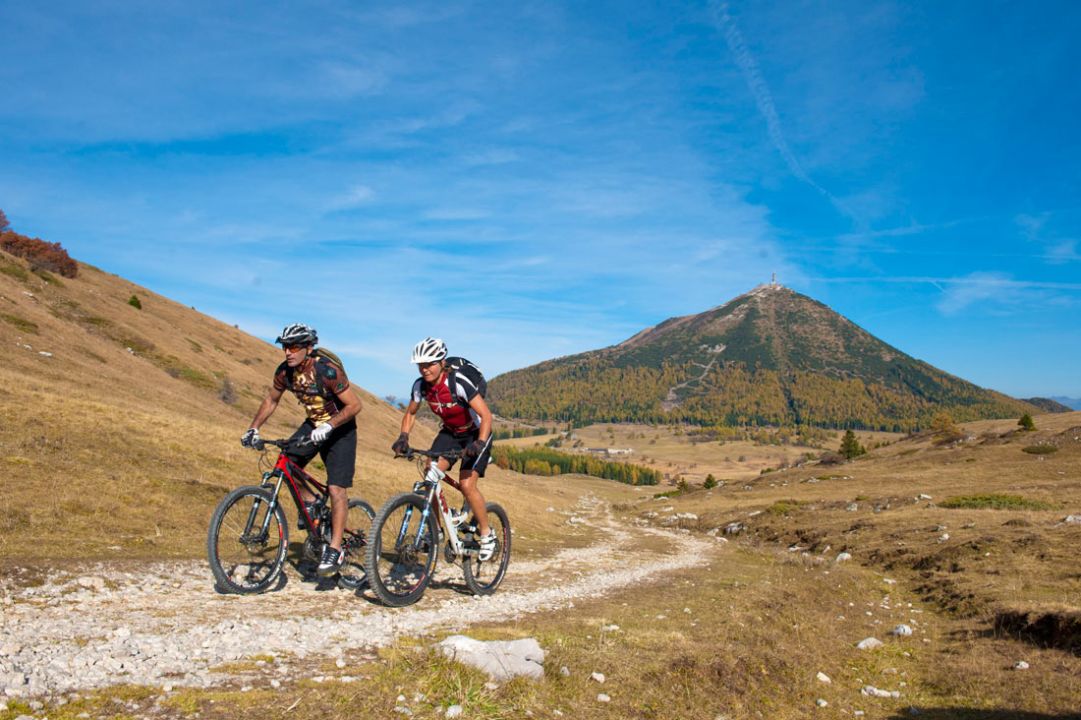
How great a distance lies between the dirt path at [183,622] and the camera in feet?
17.3

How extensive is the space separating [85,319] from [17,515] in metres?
56.9

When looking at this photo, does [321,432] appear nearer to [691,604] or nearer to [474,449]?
[474,449]

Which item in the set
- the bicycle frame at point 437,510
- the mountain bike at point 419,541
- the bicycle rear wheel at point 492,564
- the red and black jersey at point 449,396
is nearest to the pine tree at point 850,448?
the bicycle rear wheel at point 492,564

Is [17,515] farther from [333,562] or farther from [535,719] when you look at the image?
[535,719]

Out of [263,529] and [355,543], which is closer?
[263,529]

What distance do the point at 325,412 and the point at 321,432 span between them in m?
0.75

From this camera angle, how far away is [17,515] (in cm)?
1087

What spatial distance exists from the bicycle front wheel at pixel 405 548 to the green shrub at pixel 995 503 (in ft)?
92.8

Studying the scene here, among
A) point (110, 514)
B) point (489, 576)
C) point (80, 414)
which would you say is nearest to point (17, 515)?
point (110, 514)

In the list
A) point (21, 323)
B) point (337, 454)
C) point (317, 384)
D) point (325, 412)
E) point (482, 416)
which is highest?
point (21, 323)

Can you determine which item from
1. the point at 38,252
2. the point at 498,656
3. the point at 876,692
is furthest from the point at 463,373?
the point at 38,252

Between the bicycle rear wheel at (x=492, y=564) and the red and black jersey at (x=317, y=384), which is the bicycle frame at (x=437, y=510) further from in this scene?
the red and black jersey at (x=317, y=384)

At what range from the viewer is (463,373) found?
33.1ft

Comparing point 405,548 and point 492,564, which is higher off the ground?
point 405,548
